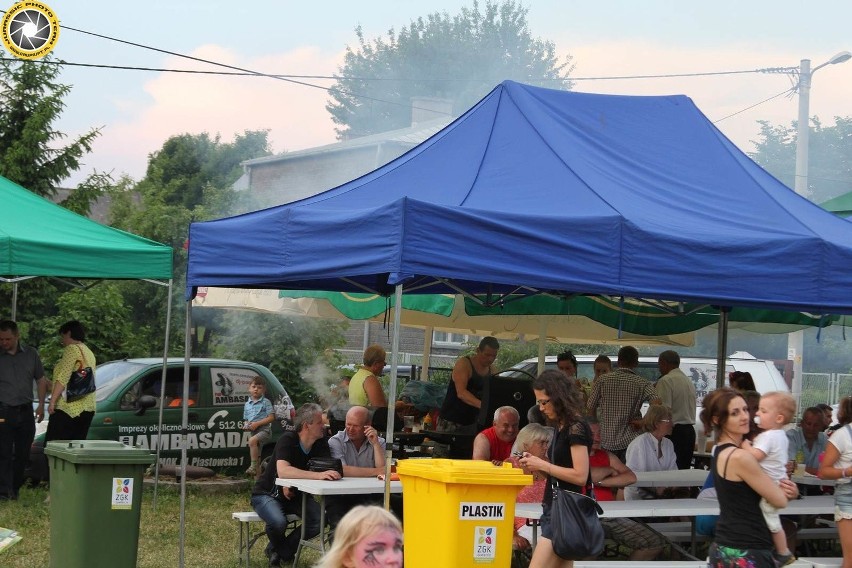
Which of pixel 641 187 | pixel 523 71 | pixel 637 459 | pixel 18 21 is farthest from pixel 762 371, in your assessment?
pixel 523 71

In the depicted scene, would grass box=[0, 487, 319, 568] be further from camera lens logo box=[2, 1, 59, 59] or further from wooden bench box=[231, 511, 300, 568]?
camera lens logo box=[2, 1, 59, 59]

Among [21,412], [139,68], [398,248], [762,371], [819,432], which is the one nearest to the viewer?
[398,248]

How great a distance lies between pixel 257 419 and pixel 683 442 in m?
4.75

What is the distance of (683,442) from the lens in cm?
1245

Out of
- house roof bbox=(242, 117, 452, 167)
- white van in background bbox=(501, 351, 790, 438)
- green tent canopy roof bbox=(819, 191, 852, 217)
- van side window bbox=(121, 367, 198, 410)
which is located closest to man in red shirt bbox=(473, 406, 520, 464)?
green tent canopy roof bbox=(819, 191, 852, 217)

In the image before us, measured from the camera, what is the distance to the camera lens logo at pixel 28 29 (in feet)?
54.5

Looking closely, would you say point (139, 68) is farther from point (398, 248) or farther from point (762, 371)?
point (398, 248)

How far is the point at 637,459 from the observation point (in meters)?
9.67

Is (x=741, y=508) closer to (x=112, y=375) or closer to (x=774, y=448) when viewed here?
(x=774, y=448)

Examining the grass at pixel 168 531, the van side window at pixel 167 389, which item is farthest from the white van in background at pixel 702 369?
the grass at pixel 168 531

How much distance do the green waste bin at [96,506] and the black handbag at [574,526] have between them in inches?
112

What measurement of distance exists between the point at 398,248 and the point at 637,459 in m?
4.26

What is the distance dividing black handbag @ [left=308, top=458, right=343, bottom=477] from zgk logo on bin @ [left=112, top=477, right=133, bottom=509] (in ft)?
4.22

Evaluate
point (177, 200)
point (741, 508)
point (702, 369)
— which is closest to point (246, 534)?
point (741, 508)
